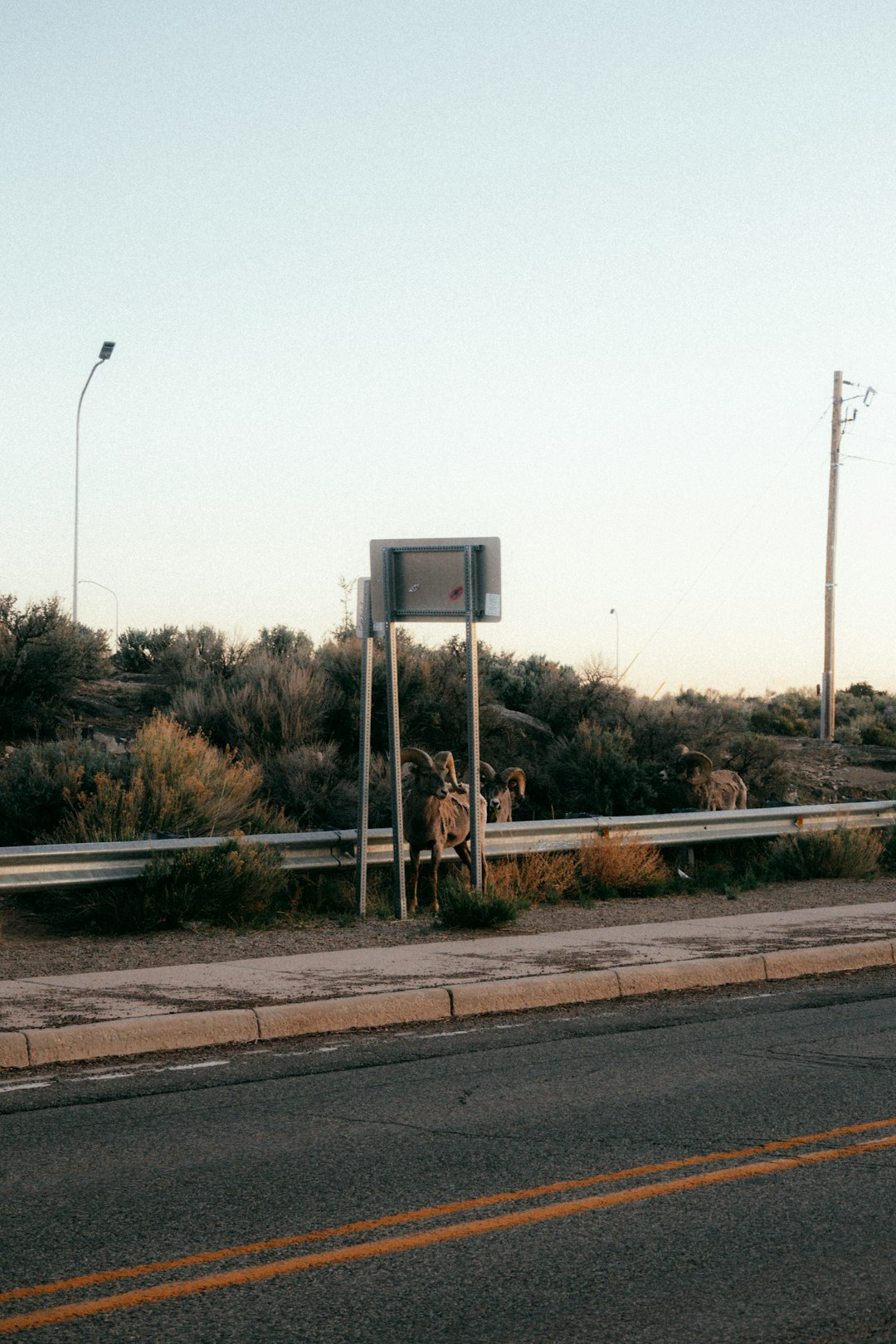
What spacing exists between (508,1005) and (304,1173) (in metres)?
4.20

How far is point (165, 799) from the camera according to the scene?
15211mm

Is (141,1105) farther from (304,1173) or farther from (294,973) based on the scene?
(294,973)

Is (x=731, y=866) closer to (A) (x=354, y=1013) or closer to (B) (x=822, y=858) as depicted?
(B) (x=822, y=858)

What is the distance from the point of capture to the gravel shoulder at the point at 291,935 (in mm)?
11359

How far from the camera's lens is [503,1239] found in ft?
16.5

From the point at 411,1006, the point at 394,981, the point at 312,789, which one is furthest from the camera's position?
the point at 312,789

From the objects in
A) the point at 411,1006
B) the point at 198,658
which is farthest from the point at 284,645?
the point at 411,1006

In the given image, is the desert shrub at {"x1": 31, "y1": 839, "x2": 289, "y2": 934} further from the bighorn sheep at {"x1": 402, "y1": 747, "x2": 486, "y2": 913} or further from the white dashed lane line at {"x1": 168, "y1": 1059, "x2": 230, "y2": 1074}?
the white dashed lane line at {"x1": 168, "y1": 1059, "x2": 230, "y2": 1074}

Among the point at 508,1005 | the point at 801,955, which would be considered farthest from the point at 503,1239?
the point at 801,955

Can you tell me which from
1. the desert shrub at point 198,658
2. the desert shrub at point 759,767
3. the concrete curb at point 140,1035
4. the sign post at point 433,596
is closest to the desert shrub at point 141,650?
the desert shrub at point 198,658

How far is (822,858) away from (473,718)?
597cm

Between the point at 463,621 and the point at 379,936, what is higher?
the point at 463,621

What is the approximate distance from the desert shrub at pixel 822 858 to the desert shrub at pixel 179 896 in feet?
23.0

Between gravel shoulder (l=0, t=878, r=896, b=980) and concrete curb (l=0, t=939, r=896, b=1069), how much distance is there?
2.19 meters
